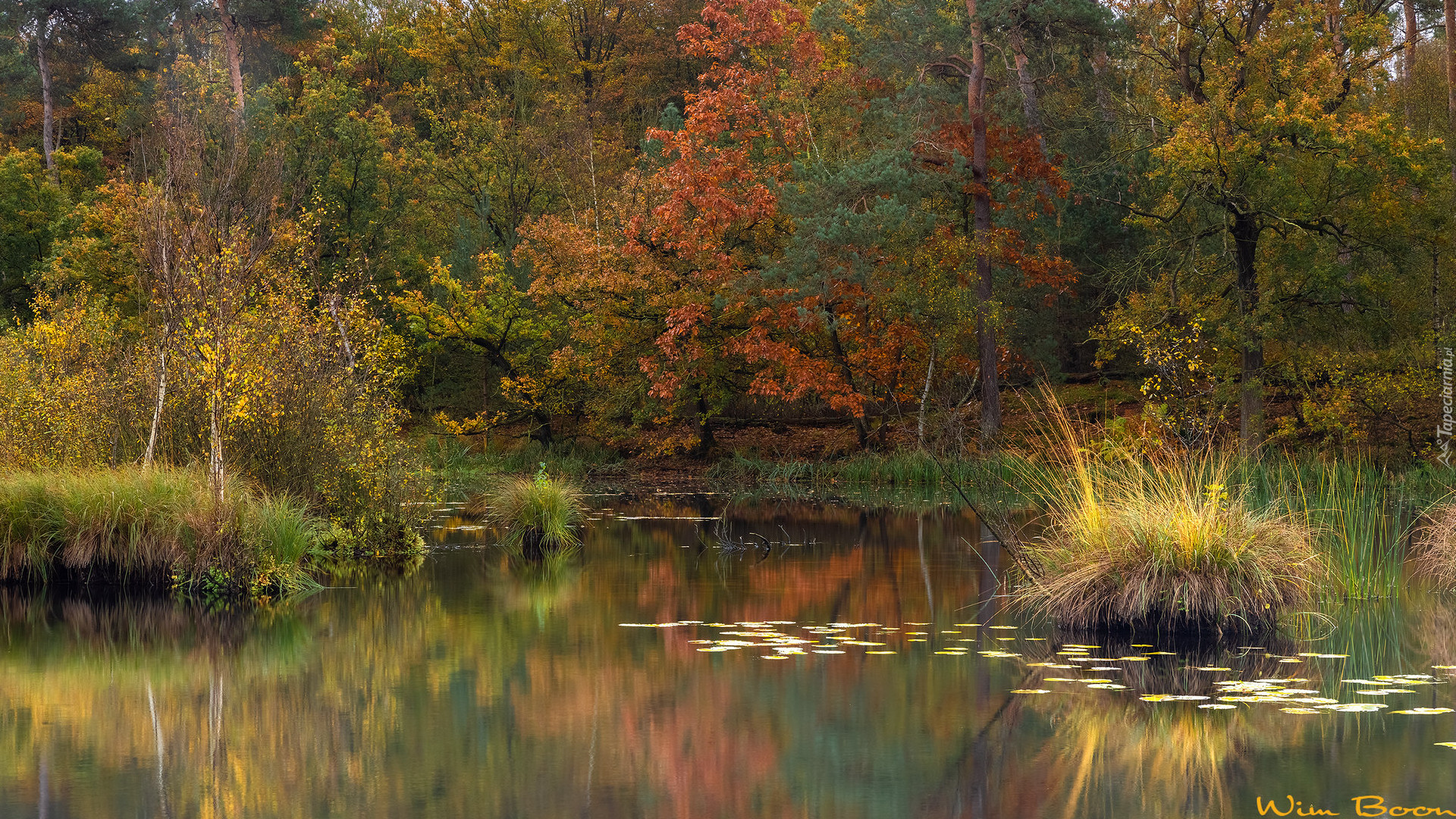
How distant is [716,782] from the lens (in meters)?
6.62

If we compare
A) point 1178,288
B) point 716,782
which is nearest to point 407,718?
point 716,782

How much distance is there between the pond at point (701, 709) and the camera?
6.37 m

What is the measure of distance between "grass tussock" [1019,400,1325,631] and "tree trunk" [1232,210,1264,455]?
46.1 ft

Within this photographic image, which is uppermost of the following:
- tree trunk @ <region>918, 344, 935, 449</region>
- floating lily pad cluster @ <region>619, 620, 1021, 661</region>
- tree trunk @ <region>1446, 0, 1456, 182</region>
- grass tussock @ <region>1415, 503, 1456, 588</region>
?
tree trunk @ <region>1446, 0, 1456, 182</region>

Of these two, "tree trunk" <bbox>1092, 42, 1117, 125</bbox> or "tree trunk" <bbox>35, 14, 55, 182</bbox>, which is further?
"tree trunk" <bbox>35, 14, 55, 182</bbox>

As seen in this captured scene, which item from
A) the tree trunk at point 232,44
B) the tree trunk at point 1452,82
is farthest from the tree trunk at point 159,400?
the tree trunk at point 232,44

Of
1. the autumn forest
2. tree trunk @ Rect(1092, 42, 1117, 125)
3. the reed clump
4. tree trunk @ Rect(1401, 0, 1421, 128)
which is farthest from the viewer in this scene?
tree trunk @ Rect(1401, 0, 1421, 128)

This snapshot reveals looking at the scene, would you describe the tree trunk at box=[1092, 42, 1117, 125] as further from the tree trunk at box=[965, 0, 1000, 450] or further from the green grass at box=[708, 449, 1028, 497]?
the green grass at box=[708, 449, 1028, 497]

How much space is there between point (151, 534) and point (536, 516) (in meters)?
5.73

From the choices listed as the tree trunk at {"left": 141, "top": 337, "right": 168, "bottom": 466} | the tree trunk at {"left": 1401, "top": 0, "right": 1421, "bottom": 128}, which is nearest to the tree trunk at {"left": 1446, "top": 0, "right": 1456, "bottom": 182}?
the tree trunk at {"left": 1401, "top": 0, "right": 1421, "bottom": 128}

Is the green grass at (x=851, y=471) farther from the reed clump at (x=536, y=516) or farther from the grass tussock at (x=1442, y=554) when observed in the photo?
the grass tussock at (x=1442, y=554)

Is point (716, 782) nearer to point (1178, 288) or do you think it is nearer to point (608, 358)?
point (1178, 288)

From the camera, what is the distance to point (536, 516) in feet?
60.9

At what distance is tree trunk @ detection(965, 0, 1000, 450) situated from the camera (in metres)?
28.4
